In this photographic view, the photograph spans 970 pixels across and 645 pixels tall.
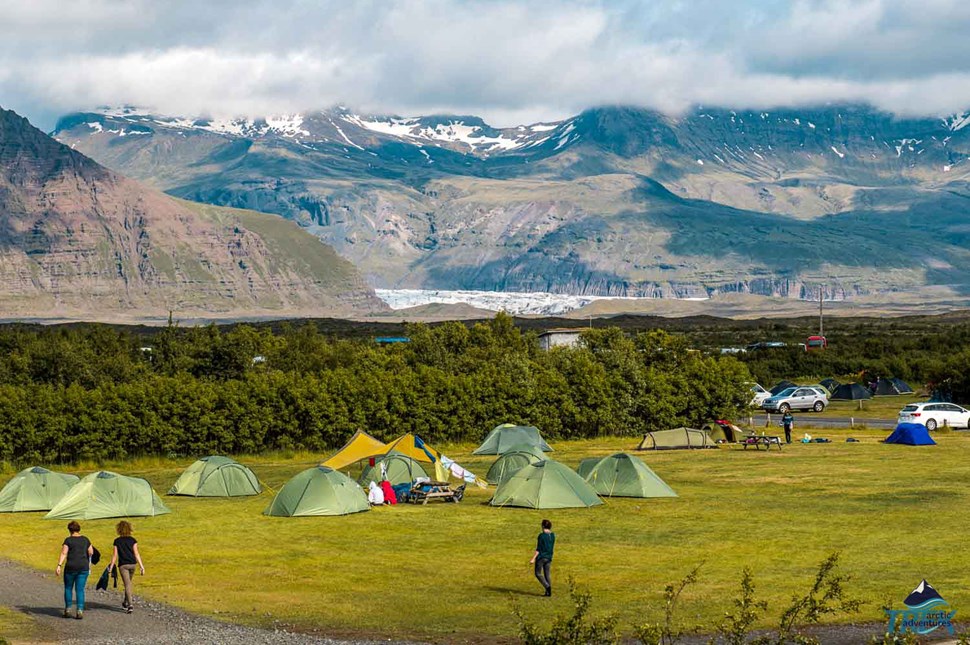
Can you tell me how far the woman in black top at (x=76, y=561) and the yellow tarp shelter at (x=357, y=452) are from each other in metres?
30.0

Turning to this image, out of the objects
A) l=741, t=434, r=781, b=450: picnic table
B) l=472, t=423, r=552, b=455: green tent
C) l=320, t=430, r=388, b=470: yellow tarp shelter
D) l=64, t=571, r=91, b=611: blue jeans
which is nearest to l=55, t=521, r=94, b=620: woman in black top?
l=64, t=571, r=91, b=611: blue jeans

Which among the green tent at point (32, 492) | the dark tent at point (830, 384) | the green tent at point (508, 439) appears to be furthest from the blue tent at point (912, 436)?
the dark tent at point (830, 384)

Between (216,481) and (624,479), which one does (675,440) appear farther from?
(216,481)

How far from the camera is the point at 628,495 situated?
48656mm

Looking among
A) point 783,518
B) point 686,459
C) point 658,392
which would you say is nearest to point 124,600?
point 783,518

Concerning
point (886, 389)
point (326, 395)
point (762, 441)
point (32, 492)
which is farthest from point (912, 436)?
point (886, 389)

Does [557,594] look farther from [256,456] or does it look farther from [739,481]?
[256,456]

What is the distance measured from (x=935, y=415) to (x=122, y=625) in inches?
2333

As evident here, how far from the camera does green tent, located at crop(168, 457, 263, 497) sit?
5231cm

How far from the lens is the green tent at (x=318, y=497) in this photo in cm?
4459

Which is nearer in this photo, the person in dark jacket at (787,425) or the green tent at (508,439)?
the person in dark jacket at (787,425)

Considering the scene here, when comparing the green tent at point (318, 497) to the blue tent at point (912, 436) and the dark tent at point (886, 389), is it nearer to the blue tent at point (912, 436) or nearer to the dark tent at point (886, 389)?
the blue tent at point (912, 436)

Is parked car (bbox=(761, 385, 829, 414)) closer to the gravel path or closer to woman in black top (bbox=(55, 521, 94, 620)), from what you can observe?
the gravel path

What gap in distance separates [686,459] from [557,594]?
111ft
